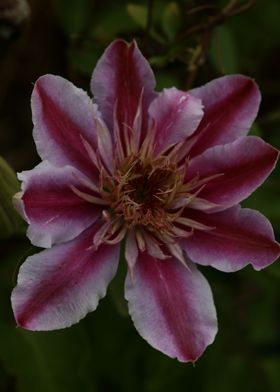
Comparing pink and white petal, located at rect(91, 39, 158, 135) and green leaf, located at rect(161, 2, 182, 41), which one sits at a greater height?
pink and white petal, located at rect(91, 39, 158, 135)

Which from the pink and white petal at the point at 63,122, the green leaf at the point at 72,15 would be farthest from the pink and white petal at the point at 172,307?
the green leaf at the point at 72,15

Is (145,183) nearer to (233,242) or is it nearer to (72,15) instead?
(233,242)

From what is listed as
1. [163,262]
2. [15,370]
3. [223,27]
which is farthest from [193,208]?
[223,27]

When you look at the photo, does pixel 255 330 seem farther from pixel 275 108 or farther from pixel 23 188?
pixel 23 188

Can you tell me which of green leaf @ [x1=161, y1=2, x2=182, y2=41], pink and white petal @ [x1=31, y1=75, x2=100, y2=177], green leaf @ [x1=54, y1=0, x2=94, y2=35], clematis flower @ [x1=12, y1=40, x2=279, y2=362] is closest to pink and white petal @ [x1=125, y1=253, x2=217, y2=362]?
clematis flower @ [x1=12, y1=40, x2=279, y2=362]

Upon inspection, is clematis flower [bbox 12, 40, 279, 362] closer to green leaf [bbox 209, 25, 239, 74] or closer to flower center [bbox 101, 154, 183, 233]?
flower center [bbox 101, 154, 183, 233]

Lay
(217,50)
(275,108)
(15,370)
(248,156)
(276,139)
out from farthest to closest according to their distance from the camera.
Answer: (275,108), (276,139), (217,50), (15,370), (248,156)
